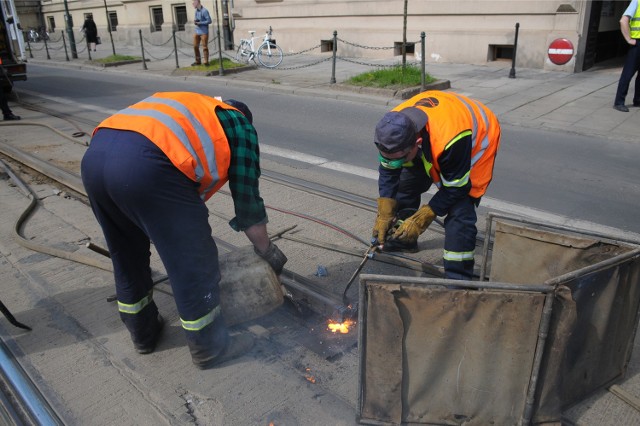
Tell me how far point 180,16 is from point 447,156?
23.4 m

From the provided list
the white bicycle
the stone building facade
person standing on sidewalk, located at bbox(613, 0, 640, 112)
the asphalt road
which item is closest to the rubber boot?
the asphalt road

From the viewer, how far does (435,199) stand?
332 centimetres

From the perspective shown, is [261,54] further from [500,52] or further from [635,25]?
[635,25]

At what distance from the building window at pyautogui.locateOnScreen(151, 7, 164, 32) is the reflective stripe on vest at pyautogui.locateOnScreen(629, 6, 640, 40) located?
21.0m

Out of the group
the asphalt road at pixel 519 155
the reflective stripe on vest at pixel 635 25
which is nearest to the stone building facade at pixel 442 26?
the reflective stripe on vest at pixel 635 25

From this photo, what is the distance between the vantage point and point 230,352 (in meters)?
3.05

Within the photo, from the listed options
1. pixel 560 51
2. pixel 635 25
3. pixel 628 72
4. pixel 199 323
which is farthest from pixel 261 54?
pixel 199 323

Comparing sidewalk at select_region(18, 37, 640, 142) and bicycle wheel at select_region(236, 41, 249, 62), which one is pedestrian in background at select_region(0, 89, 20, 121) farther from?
bicycle wheel at select_region(236, 41, 249, 62)

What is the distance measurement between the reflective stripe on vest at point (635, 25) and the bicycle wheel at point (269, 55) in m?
9.73

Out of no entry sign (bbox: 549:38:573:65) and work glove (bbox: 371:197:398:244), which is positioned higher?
work glove (bbox: 371:197:398:244)

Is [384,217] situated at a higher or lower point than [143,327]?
higher

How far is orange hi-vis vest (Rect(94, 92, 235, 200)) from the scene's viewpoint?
8.16ft

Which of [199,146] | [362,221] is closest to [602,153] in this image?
[362,221]

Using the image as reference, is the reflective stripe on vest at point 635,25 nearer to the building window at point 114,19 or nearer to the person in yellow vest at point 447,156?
the person in yellow vest at point 447,156
